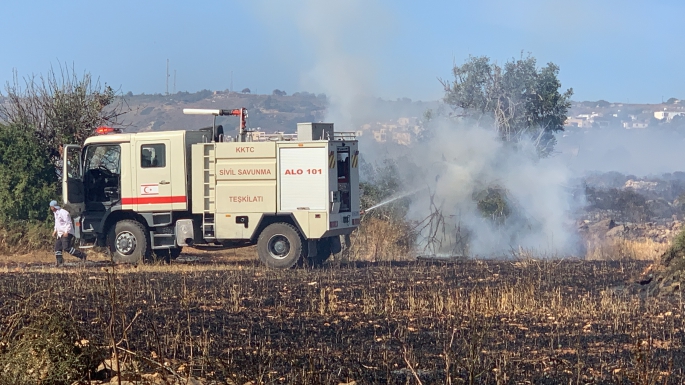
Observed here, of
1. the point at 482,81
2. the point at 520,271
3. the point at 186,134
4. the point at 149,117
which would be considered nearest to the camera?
the point at 520,271

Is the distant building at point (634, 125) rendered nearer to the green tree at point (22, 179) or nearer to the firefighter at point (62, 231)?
the green tree at point (22, 179)

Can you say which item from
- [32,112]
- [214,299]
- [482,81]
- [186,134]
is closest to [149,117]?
[482,81]

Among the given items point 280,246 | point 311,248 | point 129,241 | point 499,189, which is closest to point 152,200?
point 129,241

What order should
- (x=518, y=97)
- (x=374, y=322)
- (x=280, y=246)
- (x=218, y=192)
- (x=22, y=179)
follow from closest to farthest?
(x=374, y=322)
(x=218, y=192)
(x=280, y=246)
(x=22, y=179)
(x=518, y=97)

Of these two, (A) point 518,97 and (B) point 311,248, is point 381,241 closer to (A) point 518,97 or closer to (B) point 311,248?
(B) point 311,248

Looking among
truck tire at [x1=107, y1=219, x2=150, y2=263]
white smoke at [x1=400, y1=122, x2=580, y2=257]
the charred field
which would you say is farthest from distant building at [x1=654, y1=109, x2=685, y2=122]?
truck tire at [x1=107, y1=219, x2=150, y2=263]

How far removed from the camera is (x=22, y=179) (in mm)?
22234

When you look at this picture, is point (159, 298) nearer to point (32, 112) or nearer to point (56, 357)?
point (56, 357)

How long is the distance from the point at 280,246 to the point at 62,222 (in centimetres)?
522

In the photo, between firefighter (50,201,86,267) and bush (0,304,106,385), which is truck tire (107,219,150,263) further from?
bush (0,304,106,385)

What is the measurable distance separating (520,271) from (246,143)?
20.9 ft

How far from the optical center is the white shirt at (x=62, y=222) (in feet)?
63.1

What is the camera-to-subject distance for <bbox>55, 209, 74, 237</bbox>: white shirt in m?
19.2

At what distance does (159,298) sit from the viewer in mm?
13000
